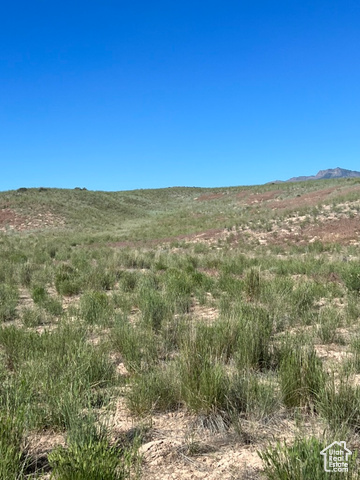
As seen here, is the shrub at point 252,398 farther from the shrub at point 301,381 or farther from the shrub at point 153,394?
the shrub at point 153,394

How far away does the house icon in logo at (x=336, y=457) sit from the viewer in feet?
7.34

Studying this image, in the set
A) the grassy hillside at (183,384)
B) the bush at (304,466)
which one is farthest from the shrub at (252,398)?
the bush at (304,466)

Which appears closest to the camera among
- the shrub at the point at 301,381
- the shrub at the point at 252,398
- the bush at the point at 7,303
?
the shrub at the point at 252,398

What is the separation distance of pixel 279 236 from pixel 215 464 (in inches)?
773

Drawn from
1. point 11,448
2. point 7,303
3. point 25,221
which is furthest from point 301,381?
point 25,221

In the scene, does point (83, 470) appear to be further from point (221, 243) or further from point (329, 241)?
point (221, 243)

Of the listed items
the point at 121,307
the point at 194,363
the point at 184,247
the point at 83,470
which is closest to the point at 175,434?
the point at 194,363

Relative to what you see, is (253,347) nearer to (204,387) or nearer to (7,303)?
(204,387)

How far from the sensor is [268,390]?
135 inches

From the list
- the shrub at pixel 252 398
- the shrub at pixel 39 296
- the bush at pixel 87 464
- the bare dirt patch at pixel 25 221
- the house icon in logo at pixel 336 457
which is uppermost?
the bare dirt patch at pixel 25 221

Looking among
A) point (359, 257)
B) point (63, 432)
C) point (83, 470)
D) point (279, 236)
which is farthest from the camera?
point (279, 236)

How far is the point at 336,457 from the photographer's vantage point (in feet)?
7.62

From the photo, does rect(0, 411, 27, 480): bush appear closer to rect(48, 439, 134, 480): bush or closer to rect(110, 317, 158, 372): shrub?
rect(48, 439, 134, 480): bush

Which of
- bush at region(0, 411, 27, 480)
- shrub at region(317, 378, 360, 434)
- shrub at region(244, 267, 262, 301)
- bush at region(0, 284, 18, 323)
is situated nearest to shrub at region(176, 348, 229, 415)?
shrub at region(317, 378, 360, 434)
